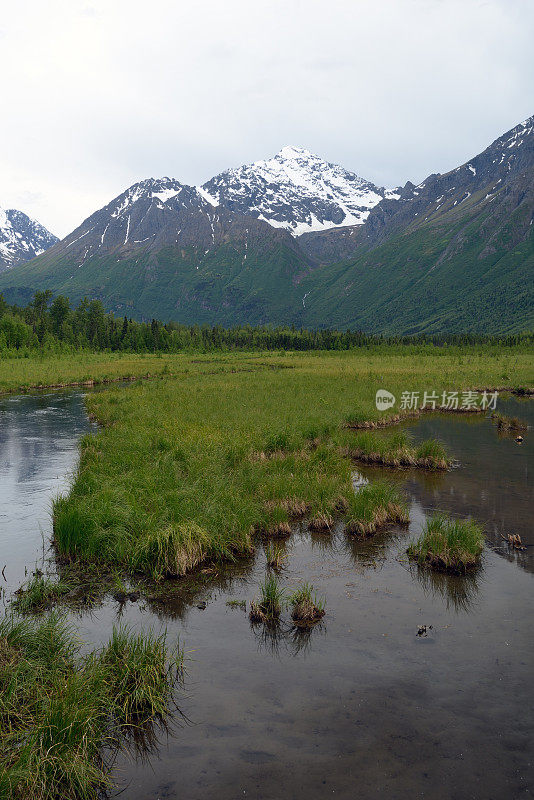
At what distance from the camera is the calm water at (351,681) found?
6.68 metres

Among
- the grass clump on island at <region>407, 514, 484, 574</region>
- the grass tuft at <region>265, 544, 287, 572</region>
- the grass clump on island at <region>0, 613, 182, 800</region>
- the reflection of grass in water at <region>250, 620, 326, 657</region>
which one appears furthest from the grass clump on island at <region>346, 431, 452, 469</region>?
the grass clump on island at <region>0, 613, 182, 800</region>

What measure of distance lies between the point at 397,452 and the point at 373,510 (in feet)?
26.0

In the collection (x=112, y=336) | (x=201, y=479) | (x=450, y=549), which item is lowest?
(x=450, y=549)

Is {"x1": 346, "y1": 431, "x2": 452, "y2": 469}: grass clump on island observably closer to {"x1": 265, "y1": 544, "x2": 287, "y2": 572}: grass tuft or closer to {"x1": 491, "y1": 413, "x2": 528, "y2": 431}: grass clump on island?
{"x1": 491, "y1": 413, "x2": 528, "y2": 431}: grass clump on island

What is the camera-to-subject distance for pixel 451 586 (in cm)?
1190

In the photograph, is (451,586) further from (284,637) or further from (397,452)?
(397,452)

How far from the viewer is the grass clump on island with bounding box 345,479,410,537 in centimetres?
1501

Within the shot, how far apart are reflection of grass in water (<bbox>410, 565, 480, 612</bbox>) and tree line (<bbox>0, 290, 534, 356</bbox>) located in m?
111

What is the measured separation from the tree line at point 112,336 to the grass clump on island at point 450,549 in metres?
110

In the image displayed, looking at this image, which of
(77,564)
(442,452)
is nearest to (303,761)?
(77,564)

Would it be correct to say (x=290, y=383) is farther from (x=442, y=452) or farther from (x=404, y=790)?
(x=404, y=790)

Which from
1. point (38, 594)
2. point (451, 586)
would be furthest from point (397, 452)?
point (38, 594)

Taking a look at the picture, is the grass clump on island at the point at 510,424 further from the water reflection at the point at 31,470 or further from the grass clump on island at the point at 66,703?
the grass clump on island at the point at 66,703

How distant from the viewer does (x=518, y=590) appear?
11.7 meters
